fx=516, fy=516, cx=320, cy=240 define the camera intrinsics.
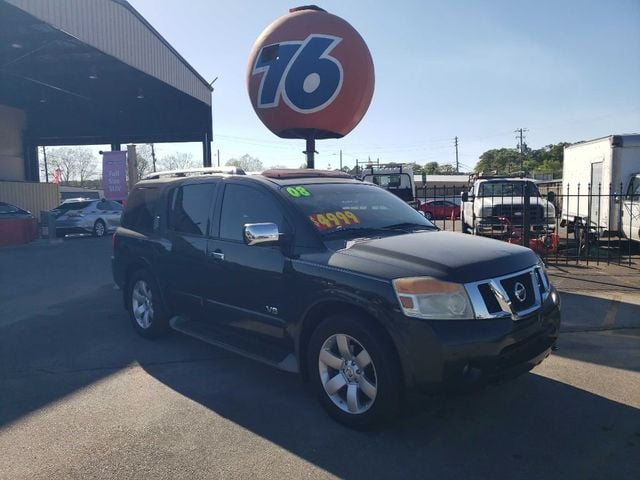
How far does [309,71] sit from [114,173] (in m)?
10.5

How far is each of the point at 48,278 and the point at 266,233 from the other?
26.6 feet

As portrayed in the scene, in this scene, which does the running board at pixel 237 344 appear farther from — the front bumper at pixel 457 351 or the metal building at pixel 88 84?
the metal building at pixel 88 84

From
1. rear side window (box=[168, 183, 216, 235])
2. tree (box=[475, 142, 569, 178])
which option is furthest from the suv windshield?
tree (box=[475, 142, 569, 178])

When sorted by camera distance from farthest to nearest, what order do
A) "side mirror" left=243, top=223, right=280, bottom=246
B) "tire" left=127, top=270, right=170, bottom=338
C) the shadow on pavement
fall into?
1. "tire" left=127, top=270, right=170, bottom=338
2. "side mirror" left=243, top=223, right=280, bottom=246
3. the shadow on pavement

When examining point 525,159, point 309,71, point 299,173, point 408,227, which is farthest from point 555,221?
point 525,159

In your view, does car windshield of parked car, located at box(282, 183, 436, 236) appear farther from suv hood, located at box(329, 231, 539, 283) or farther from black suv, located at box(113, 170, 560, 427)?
suv hood, located at box(329, 231, 539, 283)

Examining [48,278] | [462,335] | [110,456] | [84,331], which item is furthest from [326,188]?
[48,278]

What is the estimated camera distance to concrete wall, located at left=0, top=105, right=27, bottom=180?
81.9 ft

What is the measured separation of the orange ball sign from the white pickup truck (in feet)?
12.6

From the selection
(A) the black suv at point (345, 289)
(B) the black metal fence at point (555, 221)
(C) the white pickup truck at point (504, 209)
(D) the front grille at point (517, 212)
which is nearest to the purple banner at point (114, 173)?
(B) the black metal fence at point (555, 221)

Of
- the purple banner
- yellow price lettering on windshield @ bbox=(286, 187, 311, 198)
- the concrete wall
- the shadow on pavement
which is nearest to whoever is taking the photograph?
the shadow on pavement

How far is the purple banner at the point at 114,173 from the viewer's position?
17766 mm

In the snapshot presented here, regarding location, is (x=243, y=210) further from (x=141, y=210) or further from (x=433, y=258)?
(x=141, y=210)

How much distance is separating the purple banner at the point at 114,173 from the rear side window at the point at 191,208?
43.3 ft
